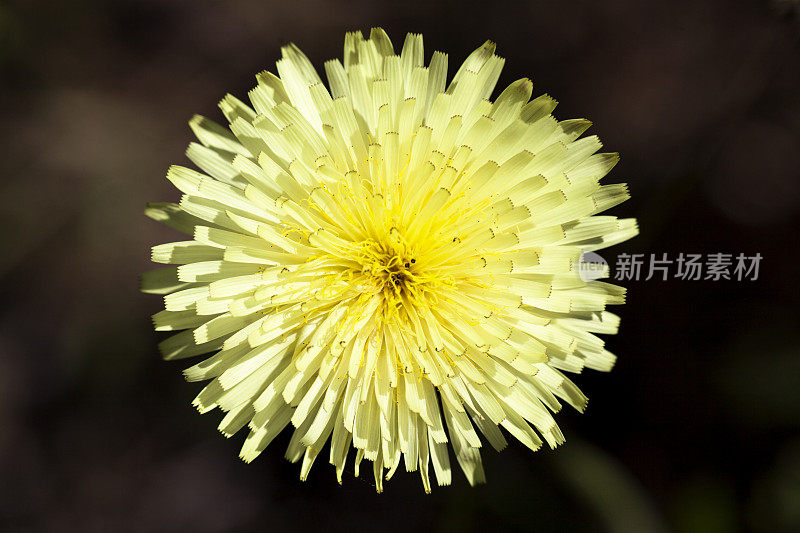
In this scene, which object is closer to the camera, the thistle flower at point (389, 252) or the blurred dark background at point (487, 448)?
the thistle flower at point (389, 252)

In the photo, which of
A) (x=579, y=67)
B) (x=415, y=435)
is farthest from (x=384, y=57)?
(x=579, y=67)

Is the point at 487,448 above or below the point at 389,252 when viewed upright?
below

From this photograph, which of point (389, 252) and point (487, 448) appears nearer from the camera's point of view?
point (389, 252)

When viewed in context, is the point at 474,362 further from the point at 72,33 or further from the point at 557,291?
the point at 72,33
